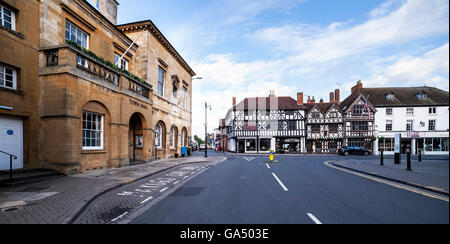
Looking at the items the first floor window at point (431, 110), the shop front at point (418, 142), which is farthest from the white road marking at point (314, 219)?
the first floor window at point (431, 110)

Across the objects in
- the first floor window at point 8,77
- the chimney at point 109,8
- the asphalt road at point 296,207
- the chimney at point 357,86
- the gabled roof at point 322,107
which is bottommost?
the asphalt road at point 296,207

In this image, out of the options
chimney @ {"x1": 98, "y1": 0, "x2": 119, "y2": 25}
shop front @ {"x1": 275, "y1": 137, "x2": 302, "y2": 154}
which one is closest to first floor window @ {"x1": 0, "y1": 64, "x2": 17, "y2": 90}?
chimney @ {"x1": 98, "y1": 0, "x2": 119, "y2": 25}

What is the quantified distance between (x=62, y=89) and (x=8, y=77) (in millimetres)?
1918

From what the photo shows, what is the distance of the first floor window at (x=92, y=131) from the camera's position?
1024cm

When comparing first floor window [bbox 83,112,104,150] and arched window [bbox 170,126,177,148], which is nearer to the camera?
first floor window [bbox 83,112,104,150]

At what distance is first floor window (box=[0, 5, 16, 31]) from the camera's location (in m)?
7.99

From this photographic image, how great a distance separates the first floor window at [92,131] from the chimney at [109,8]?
31.1 feet

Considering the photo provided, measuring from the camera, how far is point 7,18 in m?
8.22

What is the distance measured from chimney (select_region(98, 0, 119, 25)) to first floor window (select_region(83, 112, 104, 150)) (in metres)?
9.49

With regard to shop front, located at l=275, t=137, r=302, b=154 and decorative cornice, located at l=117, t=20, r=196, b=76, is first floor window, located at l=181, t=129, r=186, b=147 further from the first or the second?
shop front, located at l=275, t=137, r=302, b=154

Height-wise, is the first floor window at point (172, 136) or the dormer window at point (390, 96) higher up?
the dormer window at point (390, 96)

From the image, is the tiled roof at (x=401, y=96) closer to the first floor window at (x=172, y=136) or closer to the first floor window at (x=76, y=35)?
the first floor window at (x=172, y=136)

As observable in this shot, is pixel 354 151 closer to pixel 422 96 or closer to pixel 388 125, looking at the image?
pixel 388 125

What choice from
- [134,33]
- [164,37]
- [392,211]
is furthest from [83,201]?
[164,37]
